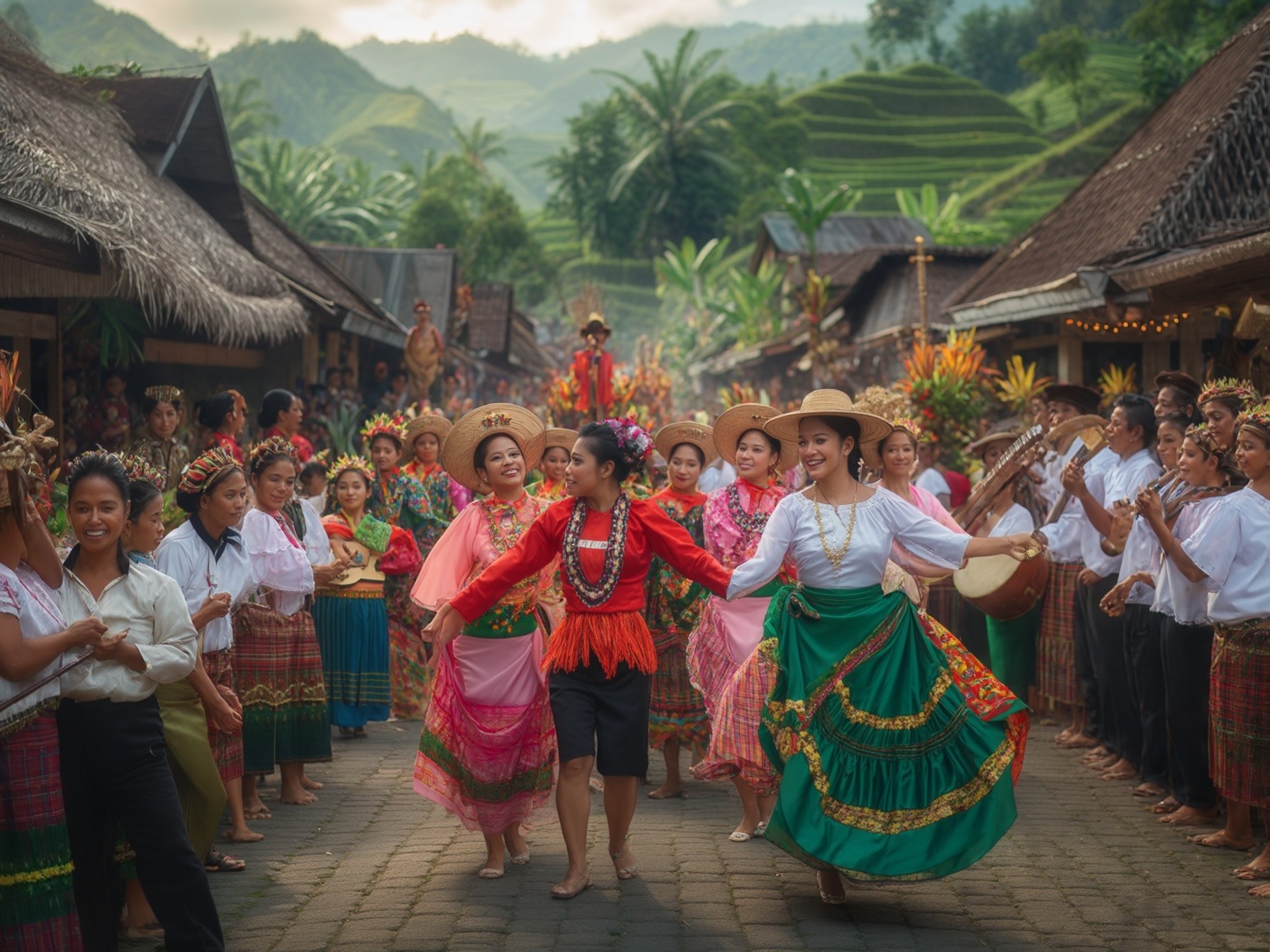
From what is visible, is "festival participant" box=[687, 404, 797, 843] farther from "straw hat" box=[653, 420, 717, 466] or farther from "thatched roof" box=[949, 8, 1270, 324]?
"thatched roof" box=[949, 8, 1270, 324]

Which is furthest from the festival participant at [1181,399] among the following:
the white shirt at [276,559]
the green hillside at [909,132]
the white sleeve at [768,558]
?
the green hillside at [909,132]

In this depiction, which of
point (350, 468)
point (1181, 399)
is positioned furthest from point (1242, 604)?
point (350, 468)

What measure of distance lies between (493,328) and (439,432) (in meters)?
22.6

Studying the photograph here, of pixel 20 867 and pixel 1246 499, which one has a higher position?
pixel 1246 499

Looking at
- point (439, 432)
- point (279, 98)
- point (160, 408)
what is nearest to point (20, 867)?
point (160, 408)

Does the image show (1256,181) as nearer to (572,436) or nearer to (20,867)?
(572,436)

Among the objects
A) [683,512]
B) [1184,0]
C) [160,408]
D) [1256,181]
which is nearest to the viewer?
[683,512]

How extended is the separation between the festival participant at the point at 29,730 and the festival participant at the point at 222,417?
432cm

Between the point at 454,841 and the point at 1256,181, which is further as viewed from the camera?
the point at 1256,181

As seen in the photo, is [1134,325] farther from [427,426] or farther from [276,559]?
[276,559]

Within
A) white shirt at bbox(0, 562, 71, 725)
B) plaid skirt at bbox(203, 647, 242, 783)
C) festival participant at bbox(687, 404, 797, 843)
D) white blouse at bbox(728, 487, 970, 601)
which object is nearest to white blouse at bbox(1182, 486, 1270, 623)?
white blouse at bbox(728, 487, 970, 601)

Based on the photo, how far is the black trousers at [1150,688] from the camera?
25.1 ft

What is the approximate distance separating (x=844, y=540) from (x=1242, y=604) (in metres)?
1.91

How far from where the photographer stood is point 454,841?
6.56m
